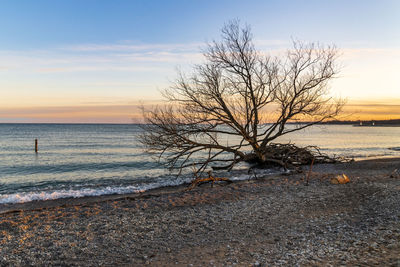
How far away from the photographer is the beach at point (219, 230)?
6328mm

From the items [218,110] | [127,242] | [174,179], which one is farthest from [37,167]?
[127,242]

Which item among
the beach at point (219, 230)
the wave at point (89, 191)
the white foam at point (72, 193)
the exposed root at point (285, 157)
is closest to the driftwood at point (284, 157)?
the exposed root at point (285, 157)

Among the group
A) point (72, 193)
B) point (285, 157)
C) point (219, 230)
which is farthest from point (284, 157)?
point (219, 230)

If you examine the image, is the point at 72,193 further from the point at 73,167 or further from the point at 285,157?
the point at 285,157

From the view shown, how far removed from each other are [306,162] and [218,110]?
30.4 feet

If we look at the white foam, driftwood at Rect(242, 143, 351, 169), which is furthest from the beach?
driftwood at Rect(242, 143, 351, 169)

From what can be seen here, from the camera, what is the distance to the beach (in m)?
6.33

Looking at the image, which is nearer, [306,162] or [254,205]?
[254,205]

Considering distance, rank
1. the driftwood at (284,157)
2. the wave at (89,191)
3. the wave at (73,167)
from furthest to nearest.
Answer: the wave at (73,167)
the driftwood at (284,157)
the wave at (89,191)

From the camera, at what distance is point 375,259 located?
573 centimetres

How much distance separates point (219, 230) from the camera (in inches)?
322

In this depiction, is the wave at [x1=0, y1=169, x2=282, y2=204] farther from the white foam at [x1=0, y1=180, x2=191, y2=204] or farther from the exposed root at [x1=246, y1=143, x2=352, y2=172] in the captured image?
the exposed root at [x1=246, y1=143, x2=352, y2=172]

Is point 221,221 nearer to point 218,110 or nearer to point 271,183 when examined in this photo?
point 271,183

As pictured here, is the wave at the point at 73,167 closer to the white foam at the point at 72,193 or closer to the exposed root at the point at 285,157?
the white foam at the point at 72,193
